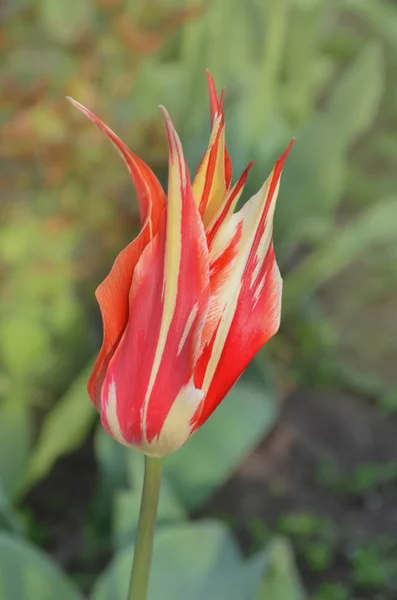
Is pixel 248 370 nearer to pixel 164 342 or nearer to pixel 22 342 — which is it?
pixel 22 342

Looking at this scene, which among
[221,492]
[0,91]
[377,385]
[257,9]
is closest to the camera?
[0,91]

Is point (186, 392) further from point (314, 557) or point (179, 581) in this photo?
point (314, 557)

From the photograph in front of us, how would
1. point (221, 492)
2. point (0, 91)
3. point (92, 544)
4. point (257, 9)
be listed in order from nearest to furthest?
point (0, 91), point (92, 544), point (221, 492), point (257, 9)

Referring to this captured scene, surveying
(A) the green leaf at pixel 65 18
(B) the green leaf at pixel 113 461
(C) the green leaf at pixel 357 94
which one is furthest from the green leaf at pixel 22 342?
(C) the green leaf at pixel 357 94

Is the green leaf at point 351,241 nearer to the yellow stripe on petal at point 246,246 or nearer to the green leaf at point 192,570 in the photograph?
the green leaf at point 192,570

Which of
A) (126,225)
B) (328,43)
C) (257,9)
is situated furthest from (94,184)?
(328,43)

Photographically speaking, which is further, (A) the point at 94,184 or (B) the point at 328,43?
(B) the point at 328,43

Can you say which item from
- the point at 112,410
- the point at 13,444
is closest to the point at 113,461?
the point at 13,444

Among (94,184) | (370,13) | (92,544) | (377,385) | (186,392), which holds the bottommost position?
(92,544)

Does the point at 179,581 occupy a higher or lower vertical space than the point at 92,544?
higher

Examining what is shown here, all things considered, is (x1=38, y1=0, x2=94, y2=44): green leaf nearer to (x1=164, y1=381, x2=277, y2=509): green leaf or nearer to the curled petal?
(x1=164, y1=381, x2=277, y2=509): green leaf
